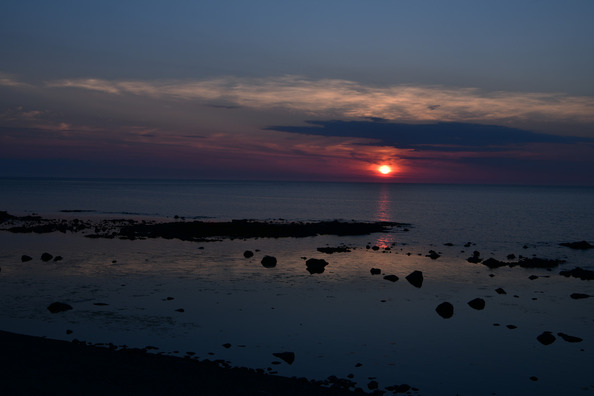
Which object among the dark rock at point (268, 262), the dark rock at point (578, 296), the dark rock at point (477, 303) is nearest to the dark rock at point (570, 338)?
the dark rock at point (477, 303)

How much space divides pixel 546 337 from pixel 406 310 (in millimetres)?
6841

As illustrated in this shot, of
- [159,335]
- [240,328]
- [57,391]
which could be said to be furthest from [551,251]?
[57,391]

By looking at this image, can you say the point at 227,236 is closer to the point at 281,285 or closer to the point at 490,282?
the point at 281,285

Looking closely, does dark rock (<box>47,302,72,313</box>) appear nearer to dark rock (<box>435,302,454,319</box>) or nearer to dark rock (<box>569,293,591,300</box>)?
dark rock (<box>435,302,454,319</box>)

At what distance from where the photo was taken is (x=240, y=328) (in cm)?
2142

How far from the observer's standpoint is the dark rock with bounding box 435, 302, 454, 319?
2434cm

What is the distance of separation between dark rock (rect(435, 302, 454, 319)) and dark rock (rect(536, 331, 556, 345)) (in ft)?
14.5

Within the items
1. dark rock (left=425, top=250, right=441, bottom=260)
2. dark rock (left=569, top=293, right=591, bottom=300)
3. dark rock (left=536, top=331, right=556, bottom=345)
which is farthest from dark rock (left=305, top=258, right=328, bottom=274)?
dark rock (left=536, top=331, right=556, bottom=345)

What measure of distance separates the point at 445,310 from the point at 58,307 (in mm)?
19506

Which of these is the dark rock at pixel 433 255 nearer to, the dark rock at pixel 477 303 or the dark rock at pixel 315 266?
the dark rock at pixel 315 266

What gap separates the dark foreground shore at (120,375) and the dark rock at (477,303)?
551 inches

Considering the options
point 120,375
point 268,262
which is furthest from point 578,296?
point 120,375

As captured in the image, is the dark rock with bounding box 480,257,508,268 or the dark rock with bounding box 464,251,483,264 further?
the dark rock with bounding box 464,251,483,264

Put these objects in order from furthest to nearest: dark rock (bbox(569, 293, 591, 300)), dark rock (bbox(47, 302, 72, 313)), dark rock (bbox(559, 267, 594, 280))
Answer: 1. dark rock (bbox(559, 267, 594, 280))
2. dark rock (bbox(569, 293, 591, 300))
3. dark rock (bbox(47, 302, 72, 313))
